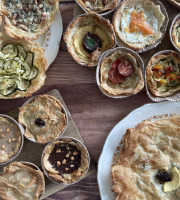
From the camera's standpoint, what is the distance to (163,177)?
452 centimetres

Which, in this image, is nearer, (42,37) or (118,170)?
(118,170)

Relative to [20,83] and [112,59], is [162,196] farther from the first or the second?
[20,83]

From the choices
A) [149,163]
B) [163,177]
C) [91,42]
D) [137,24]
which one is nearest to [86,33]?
[91,42]

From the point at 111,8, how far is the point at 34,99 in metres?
1.74

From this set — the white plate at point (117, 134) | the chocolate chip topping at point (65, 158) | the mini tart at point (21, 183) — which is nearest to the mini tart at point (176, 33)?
the white plate at point (117, 134)

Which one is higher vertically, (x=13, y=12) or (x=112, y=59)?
(x=13, y=12)

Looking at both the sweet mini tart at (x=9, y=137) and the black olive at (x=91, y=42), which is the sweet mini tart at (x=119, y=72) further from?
the sweet mini tart at (x=9, y=137)

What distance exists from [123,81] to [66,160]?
1432 mm

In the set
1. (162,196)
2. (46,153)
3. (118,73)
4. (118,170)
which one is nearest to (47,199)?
(46,153)

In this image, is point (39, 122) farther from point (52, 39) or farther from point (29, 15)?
point (29, 15)

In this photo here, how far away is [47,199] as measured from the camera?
4.98 meters

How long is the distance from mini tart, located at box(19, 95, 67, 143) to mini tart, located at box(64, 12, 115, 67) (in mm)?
752

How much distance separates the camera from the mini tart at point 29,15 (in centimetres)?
477

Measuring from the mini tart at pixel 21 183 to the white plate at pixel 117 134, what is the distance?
2.88 ft
